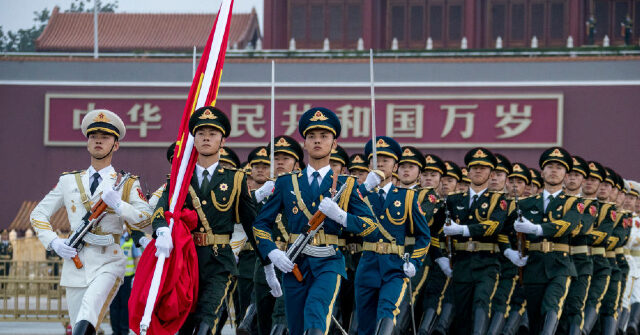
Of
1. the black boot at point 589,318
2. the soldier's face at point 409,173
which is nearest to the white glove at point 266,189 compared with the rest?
the soldier's face at point 409,173

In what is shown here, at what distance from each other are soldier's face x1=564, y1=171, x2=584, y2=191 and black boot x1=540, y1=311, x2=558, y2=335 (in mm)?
1490

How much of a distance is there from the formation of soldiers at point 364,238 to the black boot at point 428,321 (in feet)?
0.04

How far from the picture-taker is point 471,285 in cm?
1045

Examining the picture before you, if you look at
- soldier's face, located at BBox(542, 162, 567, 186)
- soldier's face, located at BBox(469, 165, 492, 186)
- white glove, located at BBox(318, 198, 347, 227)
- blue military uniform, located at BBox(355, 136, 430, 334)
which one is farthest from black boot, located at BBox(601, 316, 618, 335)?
white glove, located at BBox(318, 198, 347, 227)

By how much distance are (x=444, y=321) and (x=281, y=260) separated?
3.71 metres

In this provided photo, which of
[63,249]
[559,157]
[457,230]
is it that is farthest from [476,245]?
[63,249]

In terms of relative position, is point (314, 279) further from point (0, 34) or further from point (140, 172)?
point (0, 34)

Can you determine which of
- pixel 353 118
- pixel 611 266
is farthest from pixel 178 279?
pixel 353 118

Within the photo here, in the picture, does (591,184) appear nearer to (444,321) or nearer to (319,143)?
(444,321)

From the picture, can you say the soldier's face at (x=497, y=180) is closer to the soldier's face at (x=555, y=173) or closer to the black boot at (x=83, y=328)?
the soldier's face at (x=555, y=173)

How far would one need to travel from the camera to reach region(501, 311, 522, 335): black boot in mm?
10508

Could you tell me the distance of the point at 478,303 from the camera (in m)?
10.2

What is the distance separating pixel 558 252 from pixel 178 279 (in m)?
4.50

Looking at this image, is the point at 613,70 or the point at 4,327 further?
the point at 613,70
